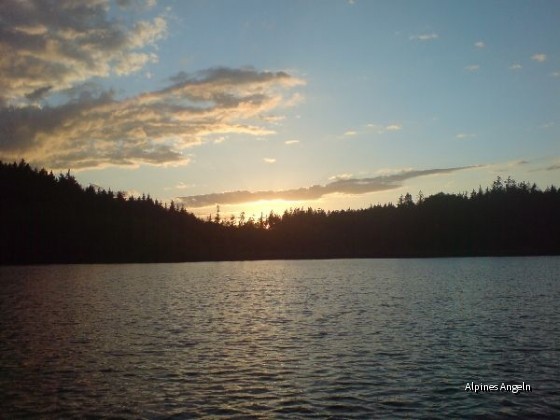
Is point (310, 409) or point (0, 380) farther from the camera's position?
point (0, 380)

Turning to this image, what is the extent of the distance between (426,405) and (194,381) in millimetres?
14094

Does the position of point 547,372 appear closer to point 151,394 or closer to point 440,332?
point 440,332

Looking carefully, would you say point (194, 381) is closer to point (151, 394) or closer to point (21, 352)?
point (151, 394)

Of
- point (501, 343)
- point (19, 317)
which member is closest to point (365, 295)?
point (501, 343)

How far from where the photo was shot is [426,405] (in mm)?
26391

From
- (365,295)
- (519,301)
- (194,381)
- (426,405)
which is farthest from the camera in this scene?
(365,295)

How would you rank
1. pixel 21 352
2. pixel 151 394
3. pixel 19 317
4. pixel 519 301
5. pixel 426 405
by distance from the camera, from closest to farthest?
1. pixel 426 405
2. pixel 151 394
3. pixel 21 352
4. pixel 19 317
5. pixel 519 301

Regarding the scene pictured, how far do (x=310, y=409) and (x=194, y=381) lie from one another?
9190 mm

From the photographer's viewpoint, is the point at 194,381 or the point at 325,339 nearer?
the point at 194,381

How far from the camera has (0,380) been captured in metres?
32.1

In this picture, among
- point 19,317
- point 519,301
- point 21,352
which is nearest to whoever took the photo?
point 21,352

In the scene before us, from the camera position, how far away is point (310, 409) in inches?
1020

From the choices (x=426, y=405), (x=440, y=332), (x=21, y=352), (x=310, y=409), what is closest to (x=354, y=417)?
(x=310, y=409)

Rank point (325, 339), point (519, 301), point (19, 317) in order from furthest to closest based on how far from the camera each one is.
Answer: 1. point (519, 301)
2. point (19, 317)
3. point (325, 339)
